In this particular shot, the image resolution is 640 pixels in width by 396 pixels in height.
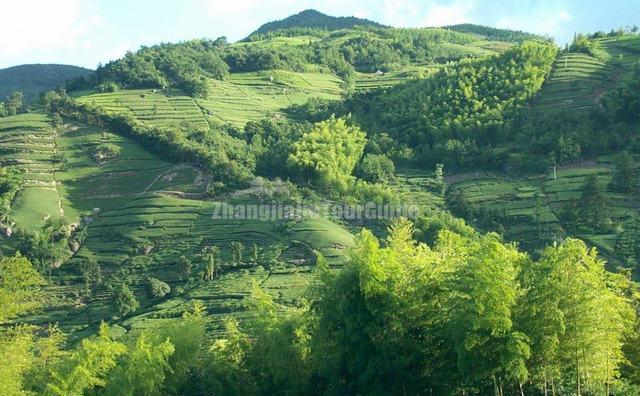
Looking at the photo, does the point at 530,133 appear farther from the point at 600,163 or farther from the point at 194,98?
the point at 194,98

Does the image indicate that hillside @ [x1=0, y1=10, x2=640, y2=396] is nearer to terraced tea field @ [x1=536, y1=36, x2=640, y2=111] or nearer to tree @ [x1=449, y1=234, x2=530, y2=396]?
tree @ [x1=449, y1=234, x2=530, y2=396]

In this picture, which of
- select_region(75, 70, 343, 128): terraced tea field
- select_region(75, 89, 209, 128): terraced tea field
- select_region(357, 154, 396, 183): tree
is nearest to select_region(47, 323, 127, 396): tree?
select_region(357, 154, 396, 183): tree

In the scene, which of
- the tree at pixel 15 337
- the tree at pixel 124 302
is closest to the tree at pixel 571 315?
the tree at pixel 15 337

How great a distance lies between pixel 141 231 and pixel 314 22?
12684cm

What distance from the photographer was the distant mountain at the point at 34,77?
471 feet

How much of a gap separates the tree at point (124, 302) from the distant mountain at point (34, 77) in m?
101

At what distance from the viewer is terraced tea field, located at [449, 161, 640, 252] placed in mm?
51219

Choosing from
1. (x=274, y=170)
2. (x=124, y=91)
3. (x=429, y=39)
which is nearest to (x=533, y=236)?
(x=274, y=170)

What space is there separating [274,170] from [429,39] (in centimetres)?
6374

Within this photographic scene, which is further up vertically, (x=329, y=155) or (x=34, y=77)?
(x=34, y=77)

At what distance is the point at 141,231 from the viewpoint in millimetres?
53094

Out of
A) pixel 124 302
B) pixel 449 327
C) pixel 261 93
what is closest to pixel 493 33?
pixel 261 93

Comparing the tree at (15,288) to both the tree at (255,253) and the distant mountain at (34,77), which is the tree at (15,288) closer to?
the tree at (255,253)

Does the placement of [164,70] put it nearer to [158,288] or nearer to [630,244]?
[158,288]
